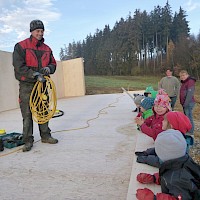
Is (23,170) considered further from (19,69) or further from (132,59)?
(132,59)

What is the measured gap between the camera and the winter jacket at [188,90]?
446cm

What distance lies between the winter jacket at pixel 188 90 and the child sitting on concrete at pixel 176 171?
Result: 3.06m

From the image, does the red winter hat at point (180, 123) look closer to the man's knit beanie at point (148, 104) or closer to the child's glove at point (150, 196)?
the child's glove at point (150, 196)

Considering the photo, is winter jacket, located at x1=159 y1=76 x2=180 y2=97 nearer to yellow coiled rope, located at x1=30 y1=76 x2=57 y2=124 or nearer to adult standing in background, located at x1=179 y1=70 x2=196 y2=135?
adult standing in background, located at x1=179 y1=70 x2=196 y2=135

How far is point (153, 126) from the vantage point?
2.88 m

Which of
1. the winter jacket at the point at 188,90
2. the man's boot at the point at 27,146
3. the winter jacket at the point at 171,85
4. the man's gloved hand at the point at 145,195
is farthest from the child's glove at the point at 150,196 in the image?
the winter jacket at the point at 171,85

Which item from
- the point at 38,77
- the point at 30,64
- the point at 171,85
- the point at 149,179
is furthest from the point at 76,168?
the point at 171,85

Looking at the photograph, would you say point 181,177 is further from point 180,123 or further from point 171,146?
point 180,123

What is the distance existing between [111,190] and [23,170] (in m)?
1.03

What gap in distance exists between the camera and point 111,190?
2.12m

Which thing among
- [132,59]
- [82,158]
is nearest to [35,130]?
[82,158]

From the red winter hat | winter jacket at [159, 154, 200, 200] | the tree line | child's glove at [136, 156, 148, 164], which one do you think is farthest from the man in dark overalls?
the tree line

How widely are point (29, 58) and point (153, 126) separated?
5.69 feet

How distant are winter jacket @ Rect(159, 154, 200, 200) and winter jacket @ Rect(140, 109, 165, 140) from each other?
3.61 ft
